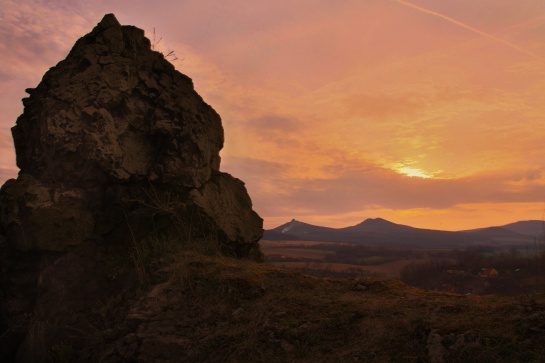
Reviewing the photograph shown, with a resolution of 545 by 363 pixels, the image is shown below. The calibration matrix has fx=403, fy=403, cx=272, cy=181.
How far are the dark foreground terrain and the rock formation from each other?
1.02 metres

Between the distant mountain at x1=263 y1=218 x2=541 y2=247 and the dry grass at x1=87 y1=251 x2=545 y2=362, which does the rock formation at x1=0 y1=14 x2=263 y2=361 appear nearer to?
the dry grass at x1=87 y1=251 x2=545 y2=362

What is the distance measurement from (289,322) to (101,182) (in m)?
5.09

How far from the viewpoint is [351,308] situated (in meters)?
5.36

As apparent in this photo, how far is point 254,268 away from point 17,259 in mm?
4564

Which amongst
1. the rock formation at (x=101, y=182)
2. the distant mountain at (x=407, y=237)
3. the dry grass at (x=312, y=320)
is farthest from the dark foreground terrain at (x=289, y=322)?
the distant mountain at (x=407, y=237)

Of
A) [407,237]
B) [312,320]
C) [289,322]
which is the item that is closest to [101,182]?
[289,322]

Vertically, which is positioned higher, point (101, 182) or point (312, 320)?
point (101, 182)

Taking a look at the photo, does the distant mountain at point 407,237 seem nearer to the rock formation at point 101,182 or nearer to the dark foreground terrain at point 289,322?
the rock formation at point 101,182

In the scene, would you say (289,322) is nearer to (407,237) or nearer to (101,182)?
(101,182)

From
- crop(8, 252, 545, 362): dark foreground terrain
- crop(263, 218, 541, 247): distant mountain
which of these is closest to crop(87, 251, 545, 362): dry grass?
crop(8, 252, 545, 362): dark foreground terrain

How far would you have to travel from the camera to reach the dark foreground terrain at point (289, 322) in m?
4.18

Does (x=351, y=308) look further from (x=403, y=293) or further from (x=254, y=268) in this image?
(x=254, y=268)

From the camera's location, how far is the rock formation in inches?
295

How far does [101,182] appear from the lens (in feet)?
27.0
